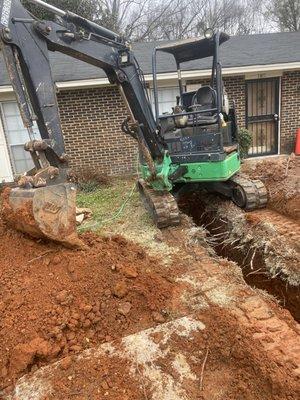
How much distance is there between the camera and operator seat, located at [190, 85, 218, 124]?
18.5 ft

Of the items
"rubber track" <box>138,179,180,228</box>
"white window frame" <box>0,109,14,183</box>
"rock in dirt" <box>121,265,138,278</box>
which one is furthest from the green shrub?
"rock in dirt" <box>121,265,138,278</box>

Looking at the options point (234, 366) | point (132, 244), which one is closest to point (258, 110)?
point (132, 244)

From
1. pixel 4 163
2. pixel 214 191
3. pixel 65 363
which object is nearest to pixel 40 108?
pixel 65 363

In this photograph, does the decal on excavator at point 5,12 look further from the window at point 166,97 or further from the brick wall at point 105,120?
the window at point 166,97

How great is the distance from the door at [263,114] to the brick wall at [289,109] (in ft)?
0.59

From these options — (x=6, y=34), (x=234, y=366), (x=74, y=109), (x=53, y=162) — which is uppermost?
(x=6, y=34)

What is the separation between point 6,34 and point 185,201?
4671 mm

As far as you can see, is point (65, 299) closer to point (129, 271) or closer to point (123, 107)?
point (129, 271)

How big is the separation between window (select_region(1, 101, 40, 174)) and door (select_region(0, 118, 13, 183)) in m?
0.12

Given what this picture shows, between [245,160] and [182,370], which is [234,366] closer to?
[182,370]

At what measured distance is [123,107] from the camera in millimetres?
9727

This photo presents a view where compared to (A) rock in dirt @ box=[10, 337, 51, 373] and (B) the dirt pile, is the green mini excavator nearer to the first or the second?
(B) the dirt pile

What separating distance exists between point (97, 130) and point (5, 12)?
19.8 ft

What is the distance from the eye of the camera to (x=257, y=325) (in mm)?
3203
